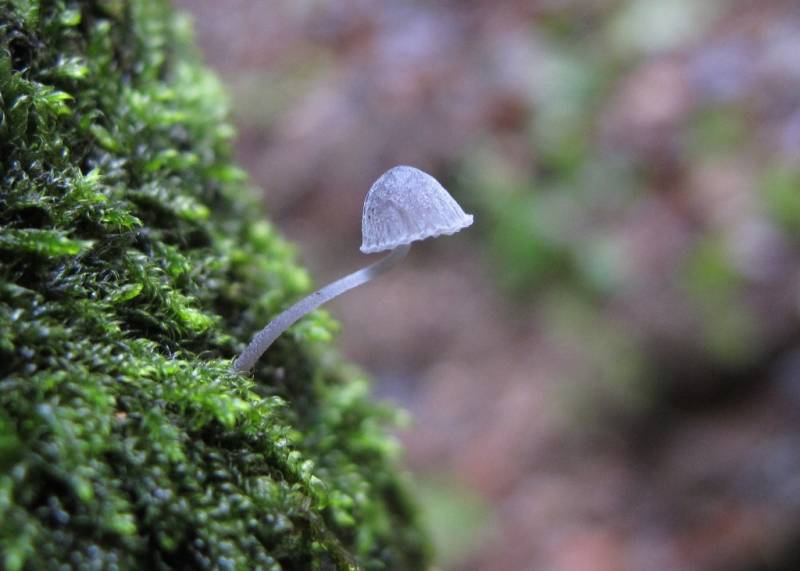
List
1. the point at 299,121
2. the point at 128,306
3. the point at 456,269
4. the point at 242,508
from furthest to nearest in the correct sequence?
the point at 299,121 → the point at 456,269 → the point at 128,306 → the point at 242,508

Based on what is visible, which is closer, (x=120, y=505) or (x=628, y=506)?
(x=120, y=505)

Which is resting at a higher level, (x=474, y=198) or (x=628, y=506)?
(x=474, y=198)

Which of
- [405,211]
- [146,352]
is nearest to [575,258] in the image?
[405,211]

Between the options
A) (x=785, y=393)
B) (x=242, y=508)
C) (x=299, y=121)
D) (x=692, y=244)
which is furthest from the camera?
(x=299, y=121)

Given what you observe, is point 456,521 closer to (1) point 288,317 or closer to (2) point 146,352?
(1) point 288,317

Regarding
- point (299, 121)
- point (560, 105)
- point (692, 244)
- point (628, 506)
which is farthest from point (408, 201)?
point (299, 121)

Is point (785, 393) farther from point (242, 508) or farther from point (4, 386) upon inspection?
point (4, 386)

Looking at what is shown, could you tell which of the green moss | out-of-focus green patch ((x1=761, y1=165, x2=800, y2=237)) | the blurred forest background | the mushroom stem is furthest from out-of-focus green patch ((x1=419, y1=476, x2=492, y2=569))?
the mushroom stem

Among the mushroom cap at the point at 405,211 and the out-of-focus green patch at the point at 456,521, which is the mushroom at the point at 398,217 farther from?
the out-of-focus green patch at the point at 456,521
